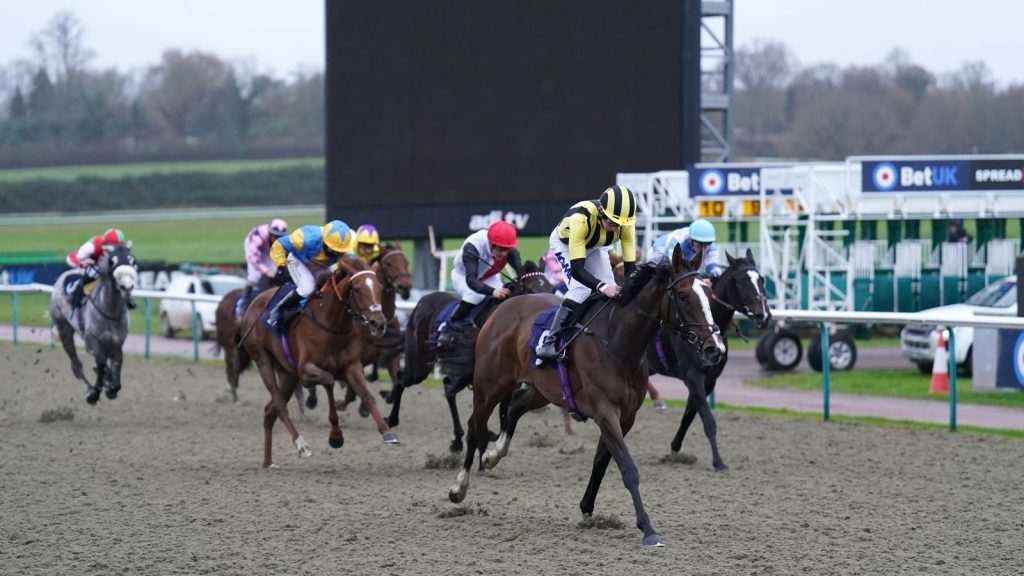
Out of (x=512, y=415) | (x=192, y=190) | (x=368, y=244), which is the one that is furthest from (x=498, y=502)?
(x=192, y=190)

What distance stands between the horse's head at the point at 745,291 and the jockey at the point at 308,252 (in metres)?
2.75

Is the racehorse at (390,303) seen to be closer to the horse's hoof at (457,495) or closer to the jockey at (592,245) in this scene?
the horse's hoof at (457,495)

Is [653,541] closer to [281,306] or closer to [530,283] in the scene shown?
[530,283]

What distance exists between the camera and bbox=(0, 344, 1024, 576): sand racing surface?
6523 mm

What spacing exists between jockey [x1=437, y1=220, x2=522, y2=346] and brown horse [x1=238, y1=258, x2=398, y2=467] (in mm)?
676

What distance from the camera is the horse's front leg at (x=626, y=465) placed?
22.3 ft

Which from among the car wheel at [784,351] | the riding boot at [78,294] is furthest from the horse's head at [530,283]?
the car wheel at [784,351]

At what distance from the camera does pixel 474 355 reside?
9031mm

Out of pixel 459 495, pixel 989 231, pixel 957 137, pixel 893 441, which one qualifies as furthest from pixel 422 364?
A: pixel 957 137

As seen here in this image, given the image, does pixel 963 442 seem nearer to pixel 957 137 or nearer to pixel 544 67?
pixel 544 67

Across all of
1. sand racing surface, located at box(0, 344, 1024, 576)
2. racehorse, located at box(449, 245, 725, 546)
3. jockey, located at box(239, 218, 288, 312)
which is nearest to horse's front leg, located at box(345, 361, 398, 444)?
sand racing surface, located at box(0, 344, 1024, 576)

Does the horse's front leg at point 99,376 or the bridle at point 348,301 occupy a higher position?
the bridle at point 348,301

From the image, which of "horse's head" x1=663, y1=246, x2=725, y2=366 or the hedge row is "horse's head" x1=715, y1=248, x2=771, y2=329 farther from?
the hedge row

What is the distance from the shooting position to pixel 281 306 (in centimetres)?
997
